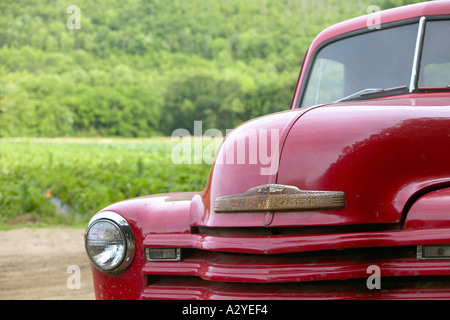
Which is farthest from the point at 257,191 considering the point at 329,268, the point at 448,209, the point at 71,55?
the point at 71,55

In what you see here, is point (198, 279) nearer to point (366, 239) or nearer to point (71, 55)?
point (366, 239)

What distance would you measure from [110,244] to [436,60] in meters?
1.79

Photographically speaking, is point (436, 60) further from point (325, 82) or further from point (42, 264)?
point (42, 264)

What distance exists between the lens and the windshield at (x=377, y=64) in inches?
Result: 105

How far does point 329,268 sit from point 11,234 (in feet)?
29.7

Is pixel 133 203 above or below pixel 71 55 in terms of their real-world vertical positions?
below

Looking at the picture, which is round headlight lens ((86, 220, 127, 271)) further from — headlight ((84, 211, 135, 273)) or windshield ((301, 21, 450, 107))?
windshield ((301, 21, 450, 107))

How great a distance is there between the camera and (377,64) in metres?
2.96

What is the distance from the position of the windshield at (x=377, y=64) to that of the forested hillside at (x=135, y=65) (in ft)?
99.1

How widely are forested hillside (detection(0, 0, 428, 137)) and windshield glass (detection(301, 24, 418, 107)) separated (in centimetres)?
3020

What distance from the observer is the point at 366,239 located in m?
1.79

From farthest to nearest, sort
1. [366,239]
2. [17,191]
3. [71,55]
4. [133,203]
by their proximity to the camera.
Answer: [71,55], [17,191], [133,203], [366,239]

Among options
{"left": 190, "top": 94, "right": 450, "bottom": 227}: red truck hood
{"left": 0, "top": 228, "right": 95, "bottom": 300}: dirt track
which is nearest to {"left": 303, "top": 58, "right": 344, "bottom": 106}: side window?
{"left": 190, "top": 94, "right": 450, "bottom": 227}: red truck hood

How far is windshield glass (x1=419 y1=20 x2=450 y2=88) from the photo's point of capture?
263cm
